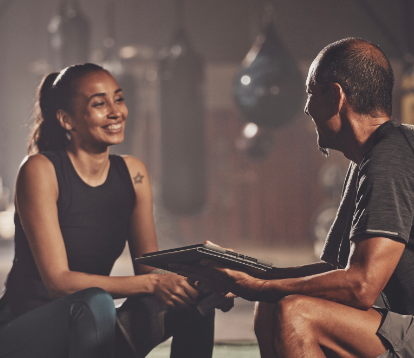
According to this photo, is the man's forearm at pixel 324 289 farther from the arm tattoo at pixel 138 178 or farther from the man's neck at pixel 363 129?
the arm tattoo at pixel 138 178

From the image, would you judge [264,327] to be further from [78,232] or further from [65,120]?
[65,120]

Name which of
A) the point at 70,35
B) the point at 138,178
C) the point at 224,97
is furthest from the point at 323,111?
the point at 224,97

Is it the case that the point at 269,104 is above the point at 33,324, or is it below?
above

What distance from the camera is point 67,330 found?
937 millimetres

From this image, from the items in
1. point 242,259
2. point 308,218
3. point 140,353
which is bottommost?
point 308,218

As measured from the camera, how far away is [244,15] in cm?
491

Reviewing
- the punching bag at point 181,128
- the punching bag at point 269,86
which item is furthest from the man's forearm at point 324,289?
the punching bag at point 181,128

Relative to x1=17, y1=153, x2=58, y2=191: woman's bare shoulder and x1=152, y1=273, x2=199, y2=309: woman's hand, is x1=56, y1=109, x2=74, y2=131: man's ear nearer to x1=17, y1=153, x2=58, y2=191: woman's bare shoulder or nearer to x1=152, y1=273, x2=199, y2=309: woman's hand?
x1=17, y1=153, x2=58, y2=191: woman's bare shoulder

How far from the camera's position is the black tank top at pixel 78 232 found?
110cm

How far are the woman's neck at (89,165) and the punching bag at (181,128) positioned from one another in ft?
6.95

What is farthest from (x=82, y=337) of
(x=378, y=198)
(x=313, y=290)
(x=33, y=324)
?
(x=378, y=198)

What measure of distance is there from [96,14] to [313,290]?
14.6ft

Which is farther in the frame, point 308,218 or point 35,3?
point 308,218

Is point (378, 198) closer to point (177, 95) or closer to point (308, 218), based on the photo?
point (177, 95)
